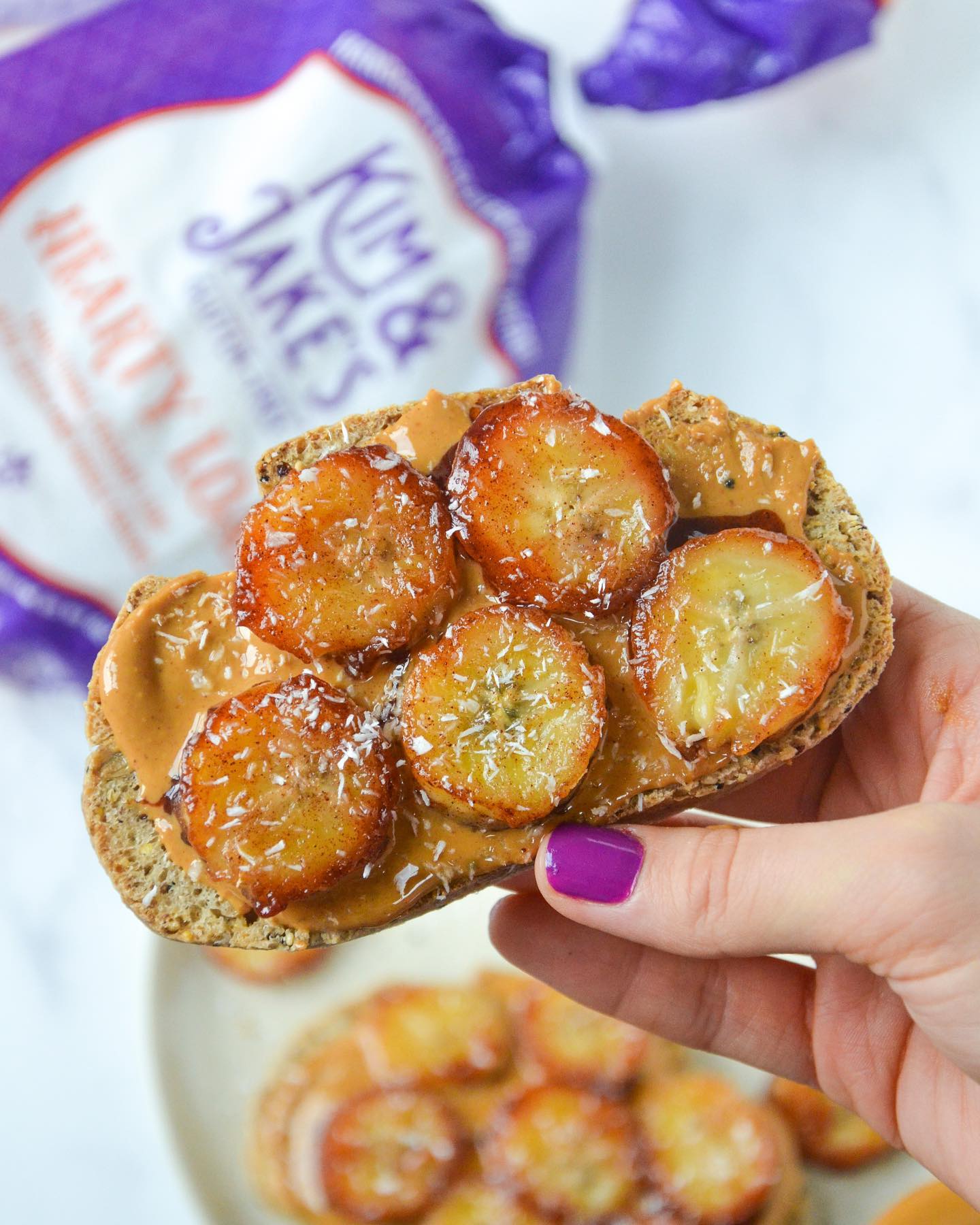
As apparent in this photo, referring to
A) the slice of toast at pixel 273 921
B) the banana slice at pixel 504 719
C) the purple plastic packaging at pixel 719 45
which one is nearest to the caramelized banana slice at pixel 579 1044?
the slice of toast at pixel 273 921

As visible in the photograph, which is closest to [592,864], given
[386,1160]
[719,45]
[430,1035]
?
[430,1035]

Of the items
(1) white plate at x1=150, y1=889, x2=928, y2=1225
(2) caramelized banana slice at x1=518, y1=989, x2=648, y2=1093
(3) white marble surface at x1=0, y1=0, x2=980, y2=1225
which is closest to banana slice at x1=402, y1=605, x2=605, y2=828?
(1) white plate at x1=150, y1=889, x2=928, y2=1225

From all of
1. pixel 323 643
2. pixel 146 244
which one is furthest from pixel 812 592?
pixel 146 244

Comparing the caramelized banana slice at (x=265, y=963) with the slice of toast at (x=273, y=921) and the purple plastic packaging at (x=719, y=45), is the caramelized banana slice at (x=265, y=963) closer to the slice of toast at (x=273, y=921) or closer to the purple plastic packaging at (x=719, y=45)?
the slice of toast at (x=273, y=921)

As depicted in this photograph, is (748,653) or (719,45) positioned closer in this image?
(748,653)

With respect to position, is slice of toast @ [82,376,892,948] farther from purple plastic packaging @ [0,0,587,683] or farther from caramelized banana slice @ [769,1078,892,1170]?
caramelized banana slice @ [769,1078,892,1170]

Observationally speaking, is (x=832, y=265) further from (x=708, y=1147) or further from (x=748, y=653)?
(x=708, y=1147)

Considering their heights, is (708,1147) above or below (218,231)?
below
